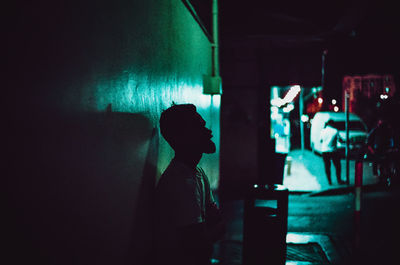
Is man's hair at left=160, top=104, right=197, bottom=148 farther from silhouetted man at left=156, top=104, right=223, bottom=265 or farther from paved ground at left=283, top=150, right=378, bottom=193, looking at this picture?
paved ground at left=283, top=150, right=378, bottom=193

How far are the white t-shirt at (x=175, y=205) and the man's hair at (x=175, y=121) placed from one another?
0.22 m

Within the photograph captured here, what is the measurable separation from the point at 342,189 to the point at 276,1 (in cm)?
604

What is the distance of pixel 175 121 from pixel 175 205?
2.25ft

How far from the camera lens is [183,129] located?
9.15ft

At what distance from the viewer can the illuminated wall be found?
1.30 meters

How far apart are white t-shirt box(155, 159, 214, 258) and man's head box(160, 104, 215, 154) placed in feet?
0.55

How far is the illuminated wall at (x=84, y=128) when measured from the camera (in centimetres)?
130

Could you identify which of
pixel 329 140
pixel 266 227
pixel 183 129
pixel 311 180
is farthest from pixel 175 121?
pixel 311 180

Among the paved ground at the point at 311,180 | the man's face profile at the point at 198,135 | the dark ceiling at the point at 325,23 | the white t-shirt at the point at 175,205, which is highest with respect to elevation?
the dark ceiling at the point at 325,23

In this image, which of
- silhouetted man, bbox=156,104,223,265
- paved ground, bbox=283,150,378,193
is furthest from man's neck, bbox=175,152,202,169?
paved ground, bbox=283,150,378,193

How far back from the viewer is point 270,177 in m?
5.72

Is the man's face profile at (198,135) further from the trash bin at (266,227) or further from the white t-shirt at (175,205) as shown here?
the trash bin at (266,227)

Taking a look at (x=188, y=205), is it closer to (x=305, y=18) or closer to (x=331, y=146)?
(x=305, y=18)

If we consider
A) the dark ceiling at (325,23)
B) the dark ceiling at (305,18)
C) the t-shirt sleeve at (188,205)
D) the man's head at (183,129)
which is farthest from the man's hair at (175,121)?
the dark ceiling at (305,18)
